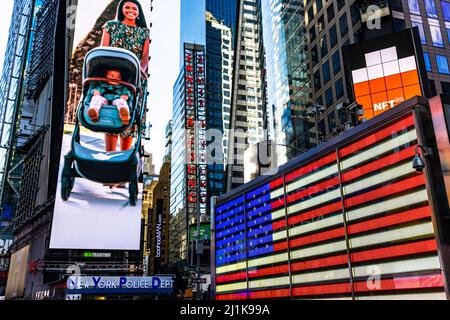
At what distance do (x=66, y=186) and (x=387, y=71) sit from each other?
52.0 metres

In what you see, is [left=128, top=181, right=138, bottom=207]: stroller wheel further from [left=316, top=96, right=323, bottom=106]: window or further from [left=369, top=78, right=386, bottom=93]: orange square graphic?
[left=369, top=78, right=386, bottom=93]: orange square graphic

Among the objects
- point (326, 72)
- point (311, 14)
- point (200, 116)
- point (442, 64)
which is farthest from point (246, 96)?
point (442, 64)

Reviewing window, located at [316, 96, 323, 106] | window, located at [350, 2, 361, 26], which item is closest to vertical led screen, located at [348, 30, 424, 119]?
window, located at [350, 2, 361, 26]

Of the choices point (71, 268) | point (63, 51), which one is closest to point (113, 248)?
point (71, 268)

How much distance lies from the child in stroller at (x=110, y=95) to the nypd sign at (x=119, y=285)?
36171 mm

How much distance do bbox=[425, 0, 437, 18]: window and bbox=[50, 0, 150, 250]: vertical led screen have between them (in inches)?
1823

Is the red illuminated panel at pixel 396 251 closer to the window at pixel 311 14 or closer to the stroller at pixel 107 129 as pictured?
the stroller at pixel 107 129

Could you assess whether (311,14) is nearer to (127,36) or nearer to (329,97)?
(329,97)

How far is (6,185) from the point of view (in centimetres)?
12331

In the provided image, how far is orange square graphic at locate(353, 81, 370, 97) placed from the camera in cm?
3575

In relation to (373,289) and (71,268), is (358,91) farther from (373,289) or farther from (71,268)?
(71,268)

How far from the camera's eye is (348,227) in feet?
51.5

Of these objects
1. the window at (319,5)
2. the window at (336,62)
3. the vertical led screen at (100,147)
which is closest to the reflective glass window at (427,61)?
the window at (336,62)

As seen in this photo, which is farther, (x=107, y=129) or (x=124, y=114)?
(x=124, y=114)
